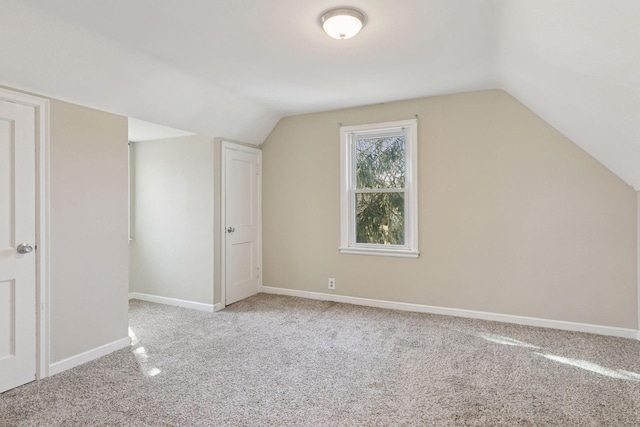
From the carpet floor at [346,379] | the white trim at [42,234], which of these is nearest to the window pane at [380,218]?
the carpet floor at [346,379]

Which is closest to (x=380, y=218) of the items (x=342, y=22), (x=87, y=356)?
(x=342, y=22)

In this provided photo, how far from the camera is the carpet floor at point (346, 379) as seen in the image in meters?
2.04

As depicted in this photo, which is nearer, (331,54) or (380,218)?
(331,54)

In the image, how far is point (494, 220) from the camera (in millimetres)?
3627

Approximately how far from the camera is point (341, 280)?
173 inches

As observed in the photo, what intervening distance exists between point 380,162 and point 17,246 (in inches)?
135

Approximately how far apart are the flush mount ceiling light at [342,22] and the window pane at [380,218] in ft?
7.20

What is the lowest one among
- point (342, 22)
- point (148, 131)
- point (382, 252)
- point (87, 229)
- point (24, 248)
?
point (382, 252)

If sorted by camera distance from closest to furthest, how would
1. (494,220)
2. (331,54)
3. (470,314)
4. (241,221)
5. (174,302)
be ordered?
(331,54) → (494,220) → (470,314) → (174,302) → (241,221)

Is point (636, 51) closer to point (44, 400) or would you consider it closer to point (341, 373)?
point (341, 373)

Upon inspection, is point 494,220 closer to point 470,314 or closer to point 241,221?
point 470,314

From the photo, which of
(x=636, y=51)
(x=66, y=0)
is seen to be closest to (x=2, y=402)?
(x=66, y=0)

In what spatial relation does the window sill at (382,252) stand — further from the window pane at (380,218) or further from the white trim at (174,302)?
the white trim at (174,302)

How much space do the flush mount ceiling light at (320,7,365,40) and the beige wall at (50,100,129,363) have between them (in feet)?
6.59
